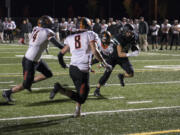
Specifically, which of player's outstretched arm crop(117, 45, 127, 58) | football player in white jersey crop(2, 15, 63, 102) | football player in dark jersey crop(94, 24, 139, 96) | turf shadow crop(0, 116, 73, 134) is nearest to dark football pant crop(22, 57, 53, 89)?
football player in white jersey crop(2, 15, 63, 102)

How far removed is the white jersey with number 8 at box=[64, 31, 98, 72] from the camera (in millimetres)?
6996

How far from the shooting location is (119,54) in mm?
9672

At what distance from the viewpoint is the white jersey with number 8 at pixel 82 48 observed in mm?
6996

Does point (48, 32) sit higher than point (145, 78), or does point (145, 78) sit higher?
point (48, 32)

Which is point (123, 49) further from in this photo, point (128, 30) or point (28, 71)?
point (28, 71)

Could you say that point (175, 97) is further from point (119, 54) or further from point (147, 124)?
point (147, 124)

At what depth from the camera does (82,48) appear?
701cm

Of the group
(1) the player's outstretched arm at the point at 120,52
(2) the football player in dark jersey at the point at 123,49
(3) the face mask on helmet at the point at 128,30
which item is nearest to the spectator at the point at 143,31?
(2) the football player in dark jersey at the point at 123,49

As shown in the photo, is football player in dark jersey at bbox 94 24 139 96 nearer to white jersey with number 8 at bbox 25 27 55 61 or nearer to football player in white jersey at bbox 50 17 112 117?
white jersey with number 8 at bbox 25 27 55 61

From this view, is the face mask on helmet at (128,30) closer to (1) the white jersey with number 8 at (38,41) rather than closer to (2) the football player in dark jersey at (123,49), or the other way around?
(2) the football player in dark jersey at (123,49)

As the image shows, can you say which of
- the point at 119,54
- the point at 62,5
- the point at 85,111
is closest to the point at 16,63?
the point at 119,54

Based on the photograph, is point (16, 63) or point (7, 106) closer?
point (7, 106)

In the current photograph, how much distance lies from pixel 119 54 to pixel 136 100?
1.08 meters

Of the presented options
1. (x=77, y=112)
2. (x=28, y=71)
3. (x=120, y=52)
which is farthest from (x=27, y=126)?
(x=120, y=52)
